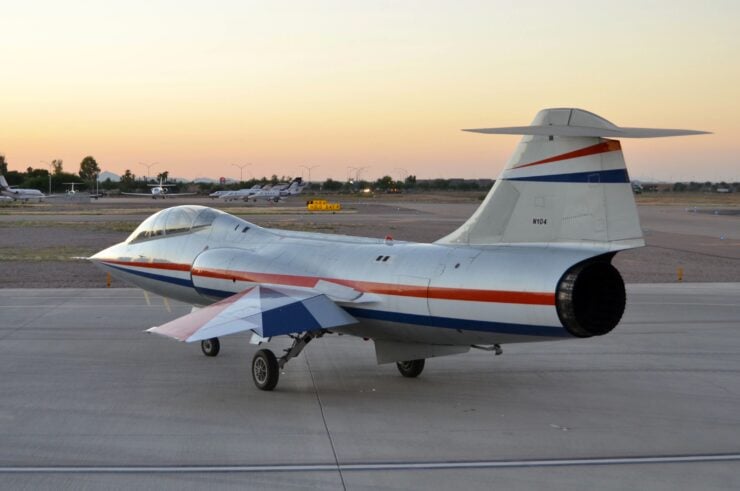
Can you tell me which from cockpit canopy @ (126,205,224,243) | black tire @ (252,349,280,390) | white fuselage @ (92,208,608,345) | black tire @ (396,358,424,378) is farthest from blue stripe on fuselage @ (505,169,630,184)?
cockpit canopy @ (126,205,224,243)

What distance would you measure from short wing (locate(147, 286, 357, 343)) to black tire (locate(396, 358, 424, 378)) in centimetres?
174

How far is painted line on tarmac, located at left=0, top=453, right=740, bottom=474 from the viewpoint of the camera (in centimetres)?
912

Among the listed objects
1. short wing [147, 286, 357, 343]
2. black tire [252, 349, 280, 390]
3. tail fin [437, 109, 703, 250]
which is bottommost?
black tire [252, 349, 280, 390]

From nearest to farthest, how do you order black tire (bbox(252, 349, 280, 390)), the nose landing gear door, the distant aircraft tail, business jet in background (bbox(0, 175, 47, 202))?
the nose landing gear door
black tire (bbox(252, 349, 280, 390))
business jet in background (bbox(0, 175, 47, 202))
the distant aircraft tail

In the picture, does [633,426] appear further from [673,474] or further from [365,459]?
[365,459]

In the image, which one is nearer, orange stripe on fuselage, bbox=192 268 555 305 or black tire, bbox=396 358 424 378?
orange stripe on fuselage, bbox=192 268 555 305

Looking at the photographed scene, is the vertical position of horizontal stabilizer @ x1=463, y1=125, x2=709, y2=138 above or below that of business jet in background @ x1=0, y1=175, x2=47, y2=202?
above

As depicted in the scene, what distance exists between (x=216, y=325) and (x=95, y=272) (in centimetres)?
1902

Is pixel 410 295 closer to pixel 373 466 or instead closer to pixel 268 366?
pixel 268 366

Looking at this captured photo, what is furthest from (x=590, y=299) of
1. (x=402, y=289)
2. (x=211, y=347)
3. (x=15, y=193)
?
(x=15, y=193)

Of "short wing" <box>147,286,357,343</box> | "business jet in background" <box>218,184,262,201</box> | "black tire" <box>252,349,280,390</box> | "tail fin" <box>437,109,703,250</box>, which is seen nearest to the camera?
"tail fin" <box>437,109,703,250</box>

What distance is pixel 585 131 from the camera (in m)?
11.0

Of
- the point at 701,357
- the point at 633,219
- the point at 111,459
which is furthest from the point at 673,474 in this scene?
the point at 701,357

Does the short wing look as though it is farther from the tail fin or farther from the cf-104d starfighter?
the tail fin
